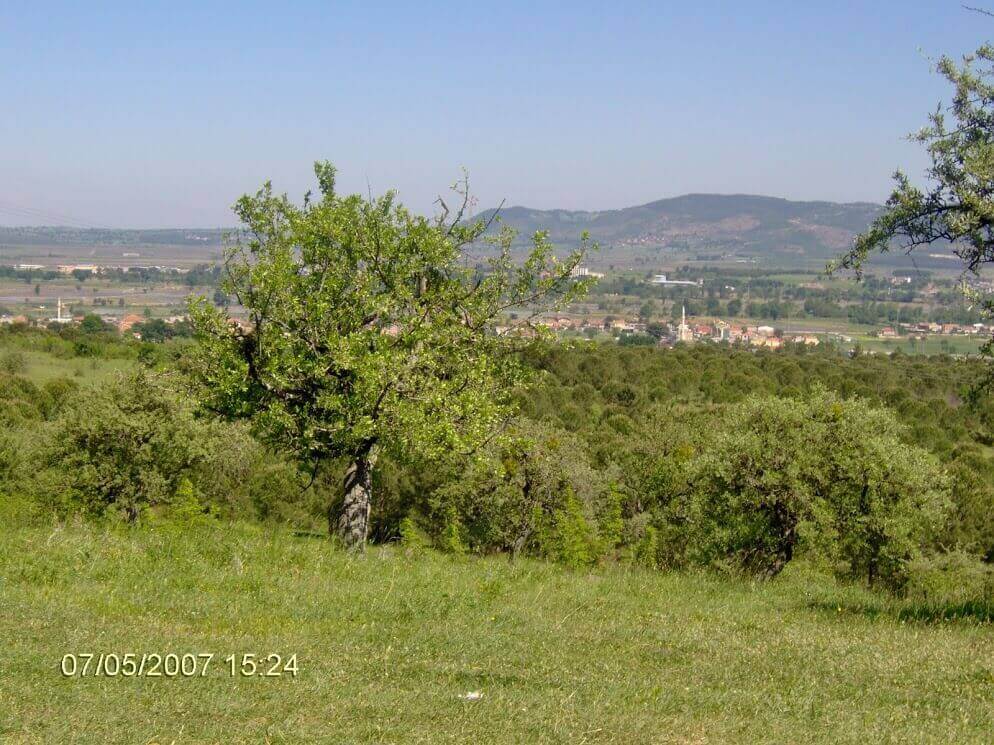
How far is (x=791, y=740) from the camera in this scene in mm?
6609

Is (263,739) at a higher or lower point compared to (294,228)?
lower

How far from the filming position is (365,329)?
14.7 m

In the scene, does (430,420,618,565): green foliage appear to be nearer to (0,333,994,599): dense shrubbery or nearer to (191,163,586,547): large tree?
(0,333,994,599): dense shrubbery

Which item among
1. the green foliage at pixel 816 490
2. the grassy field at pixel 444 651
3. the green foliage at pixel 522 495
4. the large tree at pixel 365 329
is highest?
the large tree at pixel 365 329

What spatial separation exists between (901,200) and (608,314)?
147 meters

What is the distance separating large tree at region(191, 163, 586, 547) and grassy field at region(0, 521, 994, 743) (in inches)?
88.3

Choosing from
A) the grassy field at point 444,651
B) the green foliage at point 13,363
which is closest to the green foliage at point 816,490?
the grassy field at point 444,651

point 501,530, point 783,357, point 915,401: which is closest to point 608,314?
point 783,357

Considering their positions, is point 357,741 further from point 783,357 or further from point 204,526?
point 783,357

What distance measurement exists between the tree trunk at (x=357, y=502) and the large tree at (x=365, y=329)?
23 millimetres

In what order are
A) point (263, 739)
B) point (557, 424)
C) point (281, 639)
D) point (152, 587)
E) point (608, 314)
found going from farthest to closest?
point (608, 314), point (557, 424), point (152, 587), point (281, 639), point (263, 739)

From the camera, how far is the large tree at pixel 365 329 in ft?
45.4
